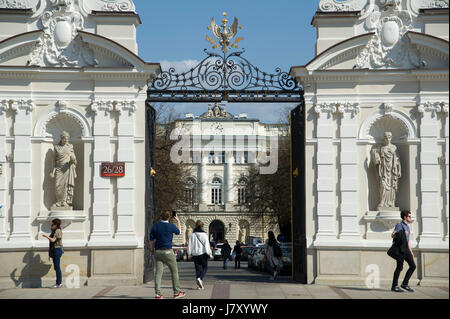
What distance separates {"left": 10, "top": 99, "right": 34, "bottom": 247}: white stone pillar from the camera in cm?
1881

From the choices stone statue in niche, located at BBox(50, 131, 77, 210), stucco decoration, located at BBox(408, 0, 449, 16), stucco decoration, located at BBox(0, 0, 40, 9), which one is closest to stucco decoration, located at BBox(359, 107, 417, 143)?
stucco decoration, located at BBox(408, 0, 449, 16)

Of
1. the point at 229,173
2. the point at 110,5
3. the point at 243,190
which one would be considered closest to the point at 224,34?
the point at 110,5

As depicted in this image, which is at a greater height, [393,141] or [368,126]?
[368,126]

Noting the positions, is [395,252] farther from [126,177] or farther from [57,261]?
[57,261]

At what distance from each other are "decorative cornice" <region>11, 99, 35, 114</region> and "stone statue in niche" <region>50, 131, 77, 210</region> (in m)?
1.07

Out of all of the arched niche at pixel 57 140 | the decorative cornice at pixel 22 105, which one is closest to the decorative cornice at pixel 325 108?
the arched niche at pixel 57 140

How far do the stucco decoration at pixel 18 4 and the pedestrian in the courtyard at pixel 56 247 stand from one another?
5746 mm

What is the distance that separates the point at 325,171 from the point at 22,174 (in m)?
7.89

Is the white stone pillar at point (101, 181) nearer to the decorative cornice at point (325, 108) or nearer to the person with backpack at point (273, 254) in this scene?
the decorative cornice at point (325, 108)

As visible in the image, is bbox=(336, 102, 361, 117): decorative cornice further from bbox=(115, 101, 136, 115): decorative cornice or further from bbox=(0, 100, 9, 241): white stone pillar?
bbox=(0, 100, 9, 241): white stone pillar

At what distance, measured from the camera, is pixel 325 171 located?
1911 centimetres

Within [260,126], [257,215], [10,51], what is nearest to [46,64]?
[10,51]

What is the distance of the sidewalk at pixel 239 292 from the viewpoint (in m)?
16.3

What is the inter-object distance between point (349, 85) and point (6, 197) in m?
9.39
